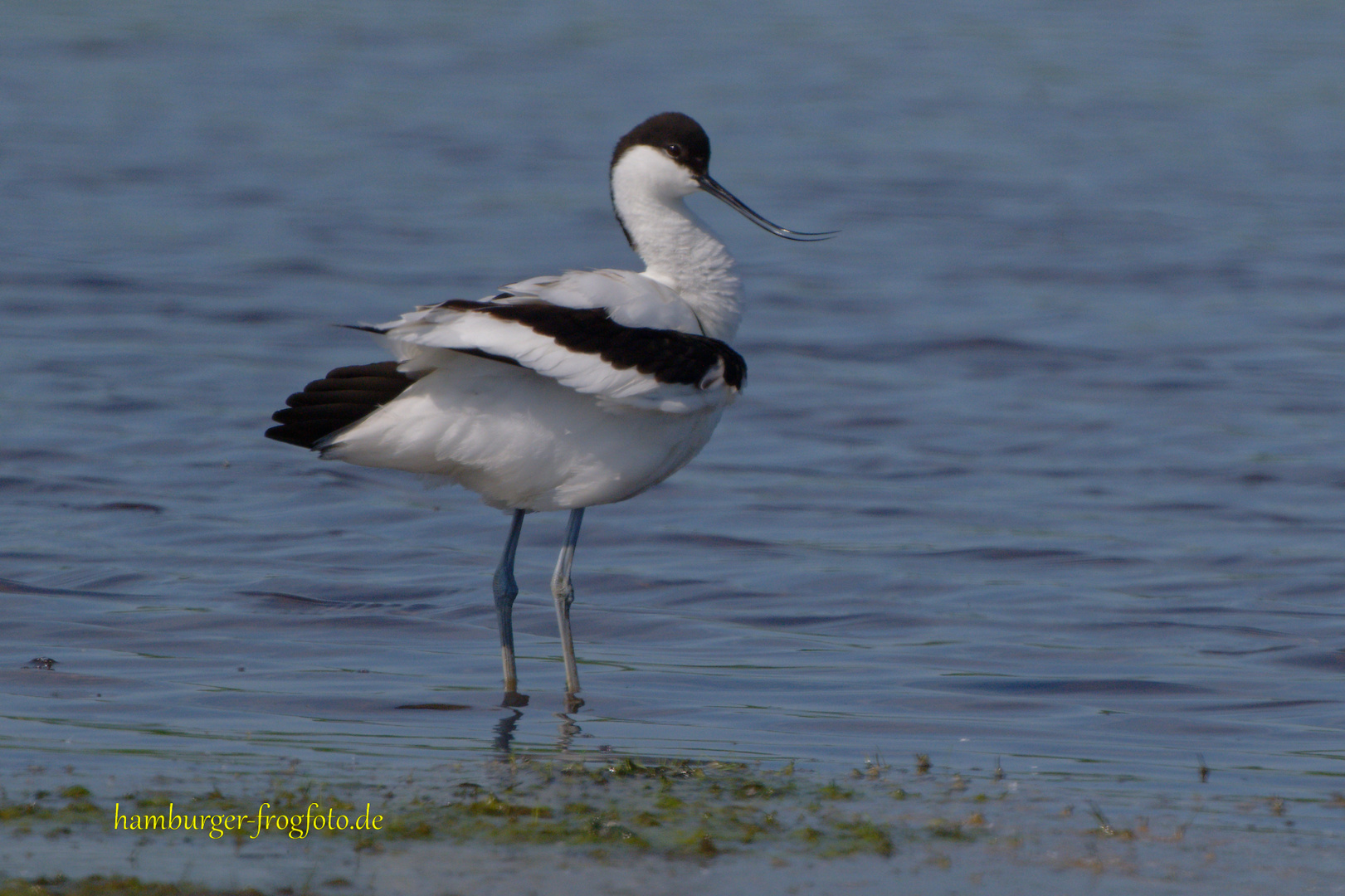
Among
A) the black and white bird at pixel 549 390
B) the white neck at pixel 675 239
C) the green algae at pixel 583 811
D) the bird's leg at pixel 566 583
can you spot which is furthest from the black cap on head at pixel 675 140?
the green algae at pixel 583 811

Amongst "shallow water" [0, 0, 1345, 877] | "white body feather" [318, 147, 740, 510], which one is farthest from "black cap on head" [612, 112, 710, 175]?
"shallow water" [0, 0, 1345, 877]

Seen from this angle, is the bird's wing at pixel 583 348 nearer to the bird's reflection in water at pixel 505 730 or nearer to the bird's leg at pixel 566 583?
the bird's leg at pixel 566 583

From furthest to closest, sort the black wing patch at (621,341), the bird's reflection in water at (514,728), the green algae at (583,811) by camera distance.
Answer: the bird's reflection in water at (514,728) → the black wing patch at (621,341) → the green algae at (583,811)

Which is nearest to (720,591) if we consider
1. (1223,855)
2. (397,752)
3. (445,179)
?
(397,752)

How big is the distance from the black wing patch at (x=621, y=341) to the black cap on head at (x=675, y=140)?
3.16ft

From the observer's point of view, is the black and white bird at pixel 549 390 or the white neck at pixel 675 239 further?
the white neck at pixel 675 239

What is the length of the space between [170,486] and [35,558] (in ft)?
4.50

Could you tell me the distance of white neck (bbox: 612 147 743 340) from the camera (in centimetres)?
613

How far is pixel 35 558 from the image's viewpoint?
775cm

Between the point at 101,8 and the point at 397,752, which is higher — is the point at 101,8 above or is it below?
above

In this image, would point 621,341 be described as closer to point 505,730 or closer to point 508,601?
point 505,730

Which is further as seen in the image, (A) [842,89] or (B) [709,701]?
(A) [842,89]

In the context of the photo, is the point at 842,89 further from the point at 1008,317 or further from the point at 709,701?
the point at 709,701

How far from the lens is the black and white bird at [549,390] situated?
5.30m
